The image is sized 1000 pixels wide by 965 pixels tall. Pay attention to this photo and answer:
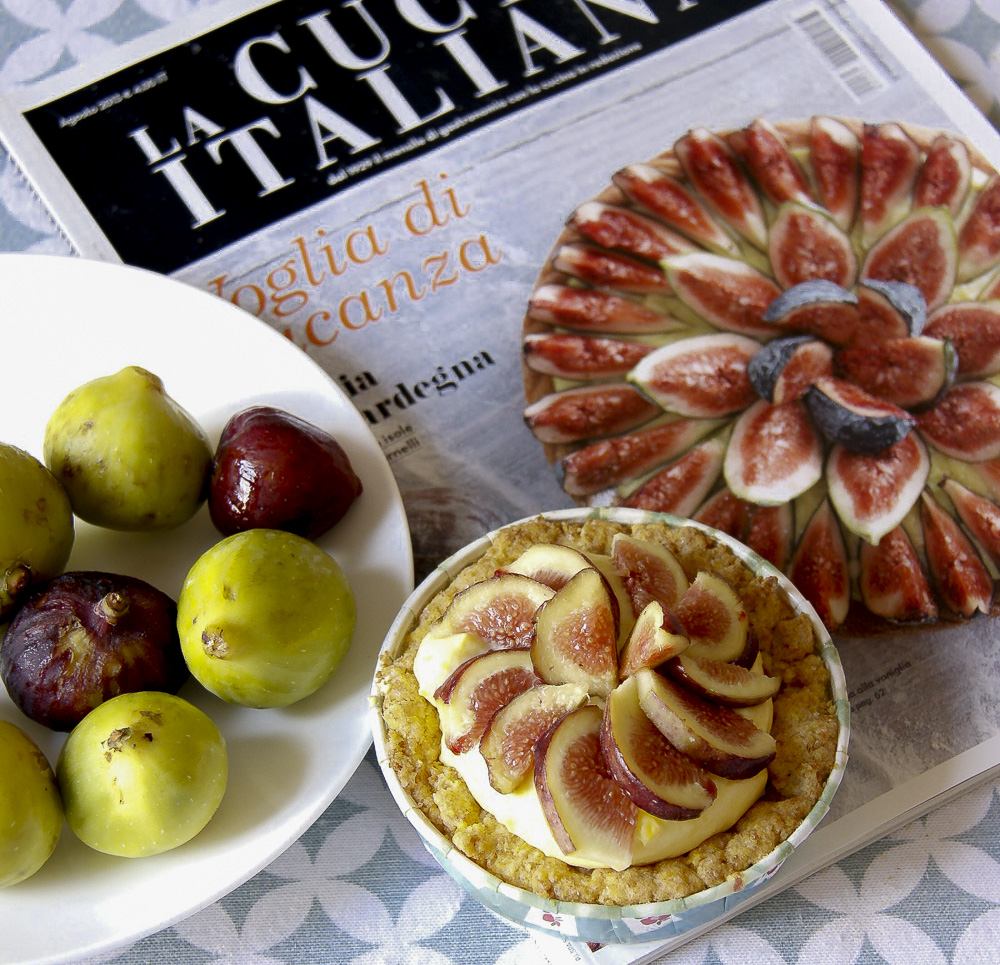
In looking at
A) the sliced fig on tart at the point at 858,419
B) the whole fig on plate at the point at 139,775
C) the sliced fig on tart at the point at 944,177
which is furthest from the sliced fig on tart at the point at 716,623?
the sliced fig on tart at the point at 944,177

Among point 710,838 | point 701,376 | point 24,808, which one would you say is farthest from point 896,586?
point 24,808

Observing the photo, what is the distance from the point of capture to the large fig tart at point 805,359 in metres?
1.18

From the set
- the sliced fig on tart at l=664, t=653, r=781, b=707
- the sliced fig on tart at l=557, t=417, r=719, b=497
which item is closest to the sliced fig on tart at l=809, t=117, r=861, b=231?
the sliced fig on tart at l=557, t=417, r=719, b=497

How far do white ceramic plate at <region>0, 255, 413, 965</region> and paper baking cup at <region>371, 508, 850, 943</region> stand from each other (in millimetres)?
82

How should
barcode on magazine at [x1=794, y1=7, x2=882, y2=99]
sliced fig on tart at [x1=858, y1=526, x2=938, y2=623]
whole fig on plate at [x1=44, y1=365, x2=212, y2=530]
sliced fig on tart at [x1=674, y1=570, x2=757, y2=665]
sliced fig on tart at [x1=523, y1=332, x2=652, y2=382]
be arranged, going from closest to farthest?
sliced fig on tart at [x1=674, y1=570, x2=757, y2=665], whole fig on plate at [x1=44, y1=365, x2=212, y2=530], sliced fig on tart at [x1=858, y1=526, x2=938, y2=623], sliced fig on tart at [x1=523, y1=332, x2=652, y2=382], barcode on magazine at [x1=794, y1=7, x2=882, y2=99]

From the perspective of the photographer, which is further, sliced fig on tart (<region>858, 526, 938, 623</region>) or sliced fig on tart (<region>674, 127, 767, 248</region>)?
sliced fig on tart (<region>674, 127, 767, 248</region>)

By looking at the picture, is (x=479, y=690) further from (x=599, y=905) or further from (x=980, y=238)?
(x=980, y=238)

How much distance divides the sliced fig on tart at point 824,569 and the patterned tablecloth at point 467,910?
26cm

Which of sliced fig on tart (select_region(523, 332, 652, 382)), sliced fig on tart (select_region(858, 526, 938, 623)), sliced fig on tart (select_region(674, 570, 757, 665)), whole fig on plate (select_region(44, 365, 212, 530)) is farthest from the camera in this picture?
sliced fig on tart (select_region(523, 332, 652, 382))

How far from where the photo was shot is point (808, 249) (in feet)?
4.27

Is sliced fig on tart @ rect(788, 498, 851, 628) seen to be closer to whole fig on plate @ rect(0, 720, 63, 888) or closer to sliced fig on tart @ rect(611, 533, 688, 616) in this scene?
sliced fig on tart @ rect(611, 533, 688, 616)

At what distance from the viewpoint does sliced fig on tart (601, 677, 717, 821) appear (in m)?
0.80

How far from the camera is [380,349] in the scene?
134cm

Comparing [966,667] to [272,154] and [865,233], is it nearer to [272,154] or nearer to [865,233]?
[865,233]
